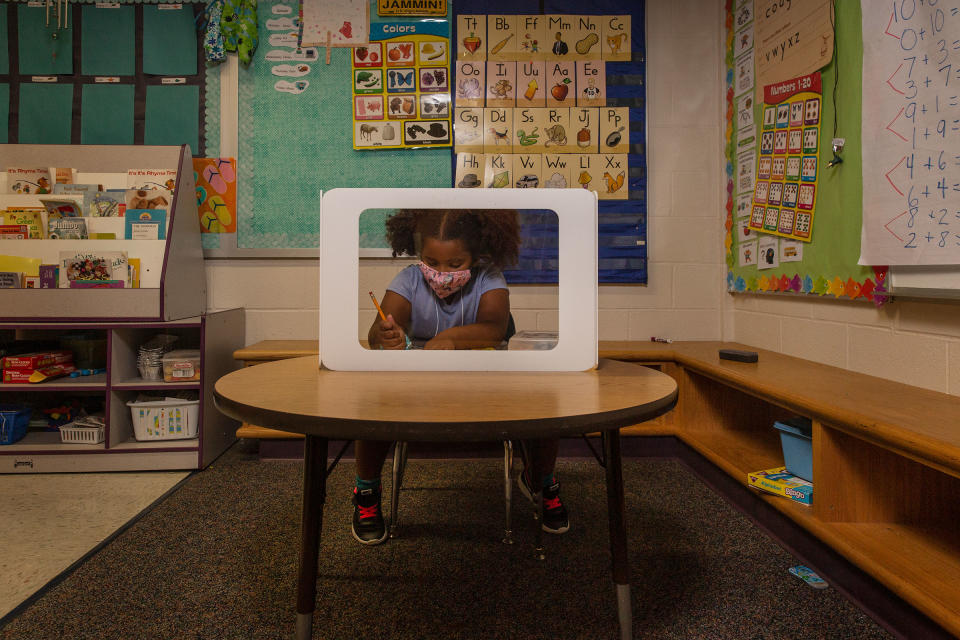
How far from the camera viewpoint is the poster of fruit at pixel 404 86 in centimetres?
272

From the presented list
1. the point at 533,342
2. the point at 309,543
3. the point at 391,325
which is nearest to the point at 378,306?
the point at 391,325

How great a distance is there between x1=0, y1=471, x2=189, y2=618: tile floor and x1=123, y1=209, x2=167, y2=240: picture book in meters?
1.00

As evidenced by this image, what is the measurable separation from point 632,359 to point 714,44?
1.66 metres

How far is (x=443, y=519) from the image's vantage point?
180cm

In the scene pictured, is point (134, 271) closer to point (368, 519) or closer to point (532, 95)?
point (368, 519)

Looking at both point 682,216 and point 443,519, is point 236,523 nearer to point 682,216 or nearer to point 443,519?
point 443,519

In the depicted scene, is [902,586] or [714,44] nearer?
[902,586]

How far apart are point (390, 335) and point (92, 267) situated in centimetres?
183

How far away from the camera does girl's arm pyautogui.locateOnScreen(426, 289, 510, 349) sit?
114 centimetres

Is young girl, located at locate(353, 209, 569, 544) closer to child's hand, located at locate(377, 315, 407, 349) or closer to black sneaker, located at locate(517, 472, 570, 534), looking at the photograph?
child's hand, located at locate(377, 315, 407, 349)

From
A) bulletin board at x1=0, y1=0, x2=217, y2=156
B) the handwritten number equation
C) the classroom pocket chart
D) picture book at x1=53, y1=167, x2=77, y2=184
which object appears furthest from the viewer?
bulletin board at x1=0, y1=0, x2=217, y2=156

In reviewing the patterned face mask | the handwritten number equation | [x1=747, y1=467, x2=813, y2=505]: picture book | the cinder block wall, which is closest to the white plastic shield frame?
the patterned face mask

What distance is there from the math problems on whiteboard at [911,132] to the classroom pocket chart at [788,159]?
32 centimetres

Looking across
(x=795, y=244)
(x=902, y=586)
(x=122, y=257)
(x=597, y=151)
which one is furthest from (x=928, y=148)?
(x=122, y=257)
